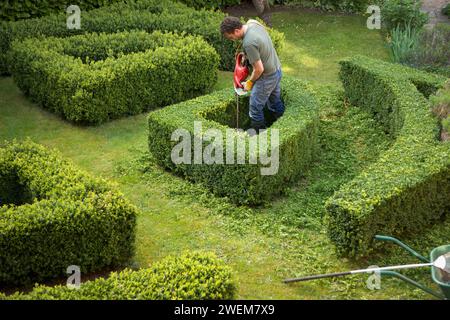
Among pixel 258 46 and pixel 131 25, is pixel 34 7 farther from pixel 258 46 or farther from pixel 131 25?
pixel 258 46

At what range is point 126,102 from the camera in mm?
11711

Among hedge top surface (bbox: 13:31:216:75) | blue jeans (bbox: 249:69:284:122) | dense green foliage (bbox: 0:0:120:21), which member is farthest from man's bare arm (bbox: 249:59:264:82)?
dense green foliage (bbox: 0:0:120:21)

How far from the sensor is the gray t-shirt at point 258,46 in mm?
9711

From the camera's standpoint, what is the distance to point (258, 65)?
9828mm

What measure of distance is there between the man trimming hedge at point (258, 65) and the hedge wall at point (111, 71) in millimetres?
1995

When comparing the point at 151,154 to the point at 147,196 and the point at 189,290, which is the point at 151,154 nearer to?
the point at 147,196

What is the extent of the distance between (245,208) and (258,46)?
7.13 ft

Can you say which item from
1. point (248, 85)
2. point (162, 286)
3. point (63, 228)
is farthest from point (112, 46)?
point (162, 286)

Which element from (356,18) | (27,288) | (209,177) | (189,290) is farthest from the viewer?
(356,18)

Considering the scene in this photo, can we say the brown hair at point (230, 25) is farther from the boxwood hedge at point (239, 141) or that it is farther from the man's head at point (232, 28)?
the boxwood hedge at point (239, 141)

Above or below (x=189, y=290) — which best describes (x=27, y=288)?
below

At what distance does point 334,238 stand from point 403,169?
1234mm

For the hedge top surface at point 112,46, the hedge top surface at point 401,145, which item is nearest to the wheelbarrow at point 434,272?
the hedge top surface at point 401,145
